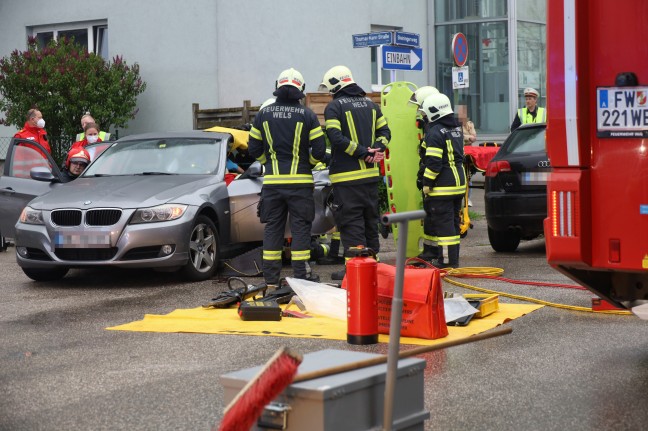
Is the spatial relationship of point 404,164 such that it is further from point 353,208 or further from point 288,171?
point 288,171

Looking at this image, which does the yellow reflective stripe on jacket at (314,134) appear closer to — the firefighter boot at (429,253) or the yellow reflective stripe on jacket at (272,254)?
the yellow reflective stripe on jacket at (272,254)

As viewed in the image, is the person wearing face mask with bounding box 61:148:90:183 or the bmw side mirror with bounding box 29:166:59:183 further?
the person wearing face mask with bounding box 61:148:90:183

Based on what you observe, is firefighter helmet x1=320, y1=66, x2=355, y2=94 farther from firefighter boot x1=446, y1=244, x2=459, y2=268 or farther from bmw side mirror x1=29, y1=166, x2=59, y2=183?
bmw side mirror x1=29, y1=166, x2=59, y2=183

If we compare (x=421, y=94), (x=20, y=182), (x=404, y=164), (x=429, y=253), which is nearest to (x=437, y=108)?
(x=421, y=94)

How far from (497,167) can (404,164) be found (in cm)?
117

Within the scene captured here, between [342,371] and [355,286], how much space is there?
326cm

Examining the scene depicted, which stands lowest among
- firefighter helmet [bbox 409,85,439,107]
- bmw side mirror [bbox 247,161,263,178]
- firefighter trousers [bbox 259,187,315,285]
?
firefighter trousers [bbox 259,187,315,285]

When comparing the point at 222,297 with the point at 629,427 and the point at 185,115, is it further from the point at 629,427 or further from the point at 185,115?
the point at 185,115

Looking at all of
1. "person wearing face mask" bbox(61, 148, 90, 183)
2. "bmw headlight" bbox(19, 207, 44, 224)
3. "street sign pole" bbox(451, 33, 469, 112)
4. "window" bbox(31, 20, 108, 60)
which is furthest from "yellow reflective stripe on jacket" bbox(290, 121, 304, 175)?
"window" bbox(31, 20, 108, 60)

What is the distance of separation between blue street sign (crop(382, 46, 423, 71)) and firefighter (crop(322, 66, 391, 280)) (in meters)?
5.16

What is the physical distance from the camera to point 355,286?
25.3 feet

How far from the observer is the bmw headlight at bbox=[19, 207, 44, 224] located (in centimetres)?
1133

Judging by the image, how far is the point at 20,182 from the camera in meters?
13.3

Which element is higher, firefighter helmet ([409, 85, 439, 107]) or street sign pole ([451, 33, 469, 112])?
street sign pole ([451, 33, 469, 112])
